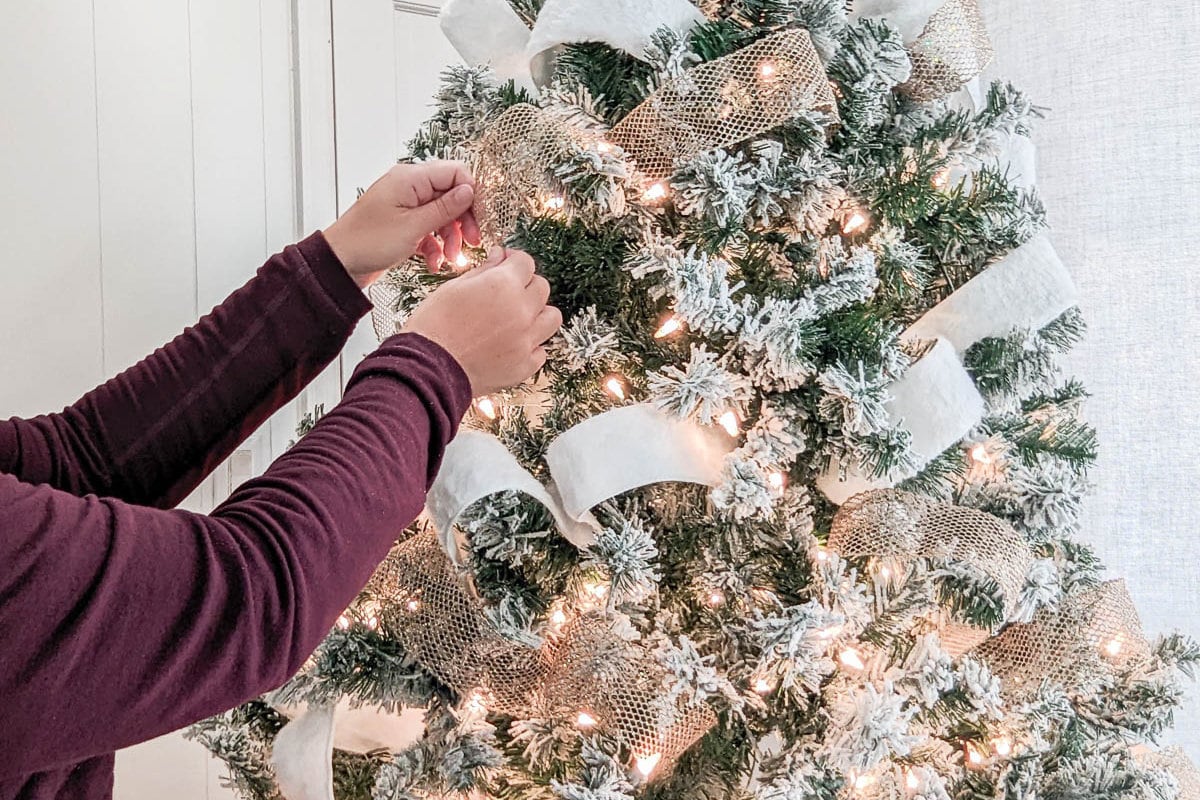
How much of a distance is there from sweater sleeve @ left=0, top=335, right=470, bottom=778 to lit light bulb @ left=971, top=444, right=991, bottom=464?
0.42 meters

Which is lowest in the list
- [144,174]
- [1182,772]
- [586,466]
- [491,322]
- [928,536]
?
[1182,772]

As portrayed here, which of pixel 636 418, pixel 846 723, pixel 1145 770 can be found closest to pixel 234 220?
pixel 636 418

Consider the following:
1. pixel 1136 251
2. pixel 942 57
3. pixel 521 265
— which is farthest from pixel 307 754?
pixel 1136 251

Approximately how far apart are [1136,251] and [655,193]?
803mm

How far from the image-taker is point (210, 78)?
119 centimetres

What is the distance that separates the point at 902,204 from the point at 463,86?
348 mm

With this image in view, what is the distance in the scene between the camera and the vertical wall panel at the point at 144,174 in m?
1.12

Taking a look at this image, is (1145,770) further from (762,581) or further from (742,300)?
(742,300)

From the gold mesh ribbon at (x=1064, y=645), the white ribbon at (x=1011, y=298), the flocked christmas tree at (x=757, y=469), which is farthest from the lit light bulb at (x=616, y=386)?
the gold mesh ribbon at (x=1064, y=645)

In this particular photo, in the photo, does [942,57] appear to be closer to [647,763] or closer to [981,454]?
[981,454]

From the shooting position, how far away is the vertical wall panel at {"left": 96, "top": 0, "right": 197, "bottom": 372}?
1.12 m

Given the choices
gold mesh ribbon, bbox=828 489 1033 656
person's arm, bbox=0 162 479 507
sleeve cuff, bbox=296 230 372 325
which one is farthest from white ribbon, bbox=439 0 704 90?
gold mesh ribbon, bbox=828 489 1033 656

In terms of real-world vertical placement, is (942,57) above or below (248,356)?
above

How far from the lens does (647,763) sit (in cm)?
64
